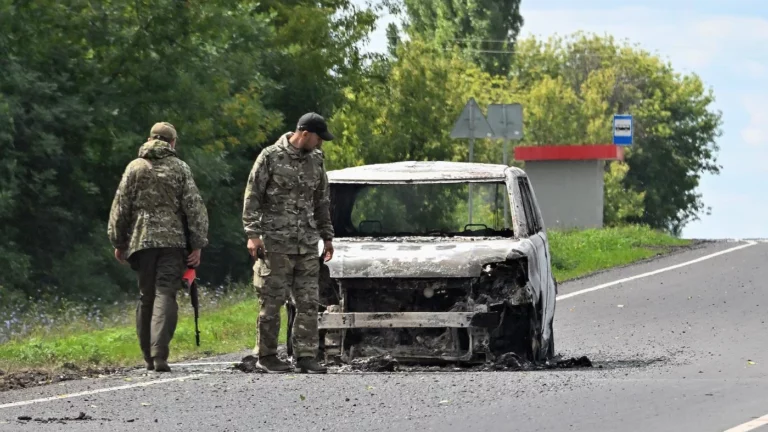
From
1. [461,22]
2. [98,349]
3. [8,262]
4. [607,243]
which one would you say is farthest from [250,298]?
[461,22]

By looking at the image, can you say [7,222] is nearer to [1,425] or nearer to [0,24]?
[0,24]

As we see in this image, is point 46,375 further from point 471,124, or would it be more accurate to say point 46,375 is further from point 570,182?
point 570,182

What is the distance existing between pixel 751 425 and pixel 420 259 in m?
A: 4.05

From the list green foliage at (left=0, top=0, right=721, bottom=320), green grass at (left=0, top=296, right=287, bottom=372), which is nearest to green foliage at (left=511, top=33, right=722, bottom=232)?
green foliage at (left=0, top=0, right=721, bottom=320)

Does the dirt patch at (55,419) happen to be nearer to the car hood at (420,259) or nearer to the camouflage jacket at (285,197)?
the camouflage jacket at (285,197)

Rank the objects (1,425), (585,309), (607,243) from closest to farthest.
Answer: (1,425), (585,309), (607,243)

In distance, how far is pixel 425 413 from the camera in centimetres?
952

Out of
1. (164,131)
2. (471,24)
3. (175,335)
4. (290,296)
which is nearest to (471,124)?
(175,335)

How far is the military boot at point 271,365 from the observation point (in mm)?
12531

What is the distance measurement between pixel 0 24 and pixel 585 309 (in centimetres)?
1102

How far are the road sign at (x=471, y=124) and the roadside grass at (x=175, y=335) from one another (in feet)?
8.16

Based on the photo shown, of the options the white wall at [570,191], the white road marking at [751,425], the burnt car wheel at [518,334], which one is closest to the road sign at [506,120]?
the white wall at [570,191]

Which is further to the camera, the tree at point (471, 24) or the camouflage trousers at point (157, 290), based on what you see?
the tree at point (471, 24)

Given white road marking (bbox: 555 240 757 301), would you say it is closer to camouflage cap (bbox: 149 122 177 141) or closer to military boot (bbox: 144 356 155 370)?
camouflage cap (bbox: 149 122 177 141)
